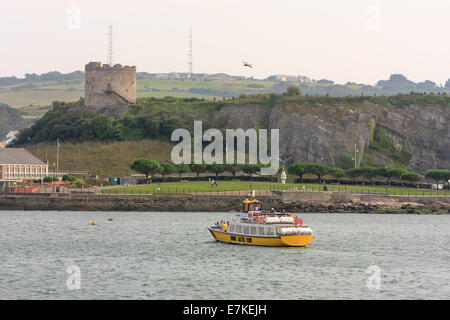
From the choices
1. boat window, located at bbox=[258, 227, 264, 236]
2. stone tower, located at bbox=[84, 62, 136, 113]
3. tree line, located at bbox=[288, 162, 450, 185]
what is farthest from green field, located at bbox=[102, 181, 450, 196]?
stone tower, located at bbox=[84, 62, 136, 113]

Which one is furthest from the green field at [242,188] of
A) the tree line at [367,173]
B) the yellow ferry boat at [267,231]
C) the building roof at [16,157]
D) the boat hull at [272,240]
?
the boat hull at [272,240]

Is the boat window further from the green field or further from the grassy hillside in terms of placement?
the grassy hillside

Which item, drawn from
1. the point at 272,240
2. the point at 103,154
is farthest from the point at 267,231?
the point at 103,154

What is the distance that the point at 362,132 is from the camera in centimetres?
16562

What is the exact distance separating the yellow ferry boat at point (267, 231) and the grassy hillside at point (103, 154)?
247 ft

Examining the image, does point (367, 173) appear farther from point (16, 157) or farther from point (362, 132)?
point (16, 157)

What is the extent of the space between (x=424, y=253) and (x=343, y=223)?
30.8 metres

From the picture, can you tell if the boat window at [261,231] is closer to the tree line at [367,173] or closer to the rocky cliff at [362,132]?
the tree line at [367,173]

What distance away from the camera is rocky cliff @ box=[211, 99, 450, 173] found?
161000 millimetres

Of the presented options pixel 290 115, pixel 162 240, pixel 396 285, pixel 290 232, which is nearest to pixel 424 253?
pixel 290 232

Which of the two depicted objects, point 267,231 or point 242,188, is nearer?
point 267,231

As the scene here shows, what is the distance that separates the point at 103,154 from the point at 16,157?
88.9 ft

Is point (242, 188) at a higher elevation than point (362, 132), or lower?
lower
